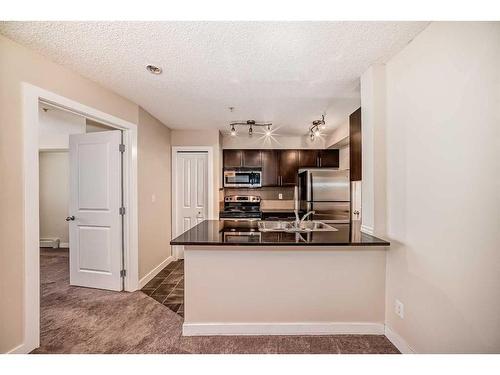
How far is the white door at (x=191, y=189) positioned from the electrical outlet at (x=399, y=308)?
313cm

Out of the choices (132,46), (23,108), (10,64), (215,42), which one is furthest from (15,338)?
(215,42)

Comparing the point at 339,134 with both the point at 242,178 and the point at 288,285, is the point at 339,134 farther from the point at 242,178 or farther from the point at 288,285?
the point at 288,285

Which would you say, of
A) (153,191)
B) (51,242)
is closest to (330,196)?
(153,191)

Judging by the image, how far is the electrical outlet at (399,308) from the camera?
1.77 metres

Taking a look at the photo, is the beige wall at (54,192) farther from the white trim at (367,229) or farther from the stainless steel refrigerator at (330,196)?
the white trim at (367,229)

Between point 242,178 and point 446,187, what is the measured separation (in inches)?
132

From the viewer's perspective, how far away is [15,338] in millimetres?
1646

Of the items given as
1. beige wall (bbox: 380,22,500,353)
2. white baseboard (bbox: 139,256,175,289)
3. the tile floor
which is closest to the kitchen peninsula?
beige wall (bbox: 380,22,500,353)

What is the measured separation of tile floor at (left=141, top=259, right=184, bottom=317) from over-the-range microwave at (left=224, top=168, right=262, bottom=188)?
1753mm

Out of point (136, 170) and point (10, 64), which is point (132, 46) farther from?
point (136, 170)

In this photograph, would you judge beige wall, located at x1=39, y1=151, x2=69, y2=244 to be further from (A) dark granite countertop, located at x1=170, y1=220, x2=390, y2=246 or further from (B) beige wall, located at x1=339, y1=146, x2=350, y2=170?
(B) beige wall, located at x1=339, y1=146, x2=350, y2=170

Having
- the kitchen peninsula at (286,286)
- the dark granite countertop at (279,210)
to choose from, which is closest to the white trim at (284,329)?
the kitchen peninsula at (286,286)

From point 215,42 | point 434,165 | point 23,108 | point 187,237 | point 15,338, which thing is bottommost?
point 15,338
